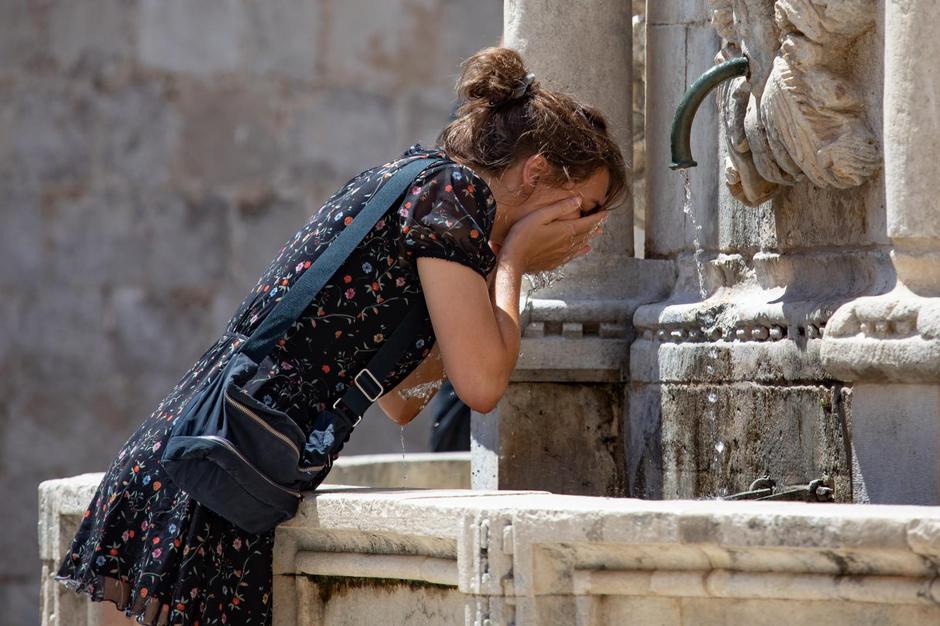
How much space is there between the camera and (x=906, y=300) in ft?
9.14

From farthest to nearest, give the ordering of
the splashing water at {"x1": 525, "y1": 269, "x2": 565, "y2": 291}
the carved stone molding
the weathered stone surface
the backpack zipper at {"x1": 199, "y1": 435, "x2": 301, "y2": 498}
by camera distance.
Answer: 1. the weathered stone surface
2. the splashing water at {"x1": 525, "y1": 269, "x2": 565, "y2": 291}
3. the carved stone molding
4. the backpack zipper at {"x1": 199, "y1": 435, "x2": 301, "y2": 498}

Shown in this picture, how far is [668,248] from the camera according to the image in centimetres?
391

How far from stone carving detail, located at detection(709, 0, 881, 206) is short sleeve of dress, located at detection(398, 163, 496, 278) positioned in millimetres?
700

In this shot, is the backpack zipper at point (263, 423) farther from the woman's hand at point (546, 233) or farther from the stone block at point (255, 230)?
the stone block at point (255, 230)

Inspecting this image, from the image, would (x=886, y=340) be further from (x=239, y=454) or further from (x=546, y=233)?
(x=239, y=454)

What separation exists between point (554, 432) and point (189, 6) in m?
4.05

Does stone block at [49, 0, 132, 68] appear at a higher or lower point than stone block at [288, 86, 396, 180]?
higher

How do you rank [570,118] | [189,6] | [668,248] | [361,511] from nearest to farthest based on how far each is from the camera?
[361,511] → [570,118] → [668,248] → [189,6]

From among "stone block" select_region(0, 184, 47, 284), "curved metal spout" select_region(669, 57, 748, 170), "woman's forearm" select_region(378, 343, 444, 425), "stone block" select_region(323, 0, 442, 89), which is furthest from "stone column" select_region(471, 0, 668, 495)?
"stone block" select_region(0, 184, 47, 284)

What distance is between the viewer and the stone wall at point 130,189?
739 cm

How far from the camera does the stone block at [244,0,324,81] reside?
7582 millimetres

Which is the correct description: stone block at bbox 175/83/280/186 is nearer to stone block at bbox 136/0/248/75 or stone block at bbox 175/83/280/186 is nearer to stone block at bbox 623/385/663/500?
stone block at bbox 136/0/248/75

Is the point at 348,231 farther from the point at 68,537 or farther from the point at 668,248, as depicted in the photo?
the point at 668,248

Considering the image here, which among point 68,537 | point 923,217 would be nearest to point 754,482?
point 923,217
